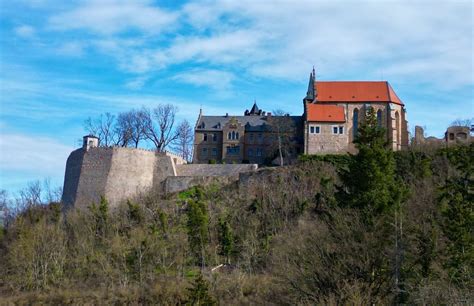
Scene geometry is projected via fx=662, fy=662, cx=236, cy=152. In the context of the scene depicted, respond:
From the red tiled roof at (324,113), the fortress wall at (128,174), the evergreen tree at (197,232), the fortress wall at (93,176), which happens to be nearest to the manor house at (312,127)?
the red tiled roof at (324,113)

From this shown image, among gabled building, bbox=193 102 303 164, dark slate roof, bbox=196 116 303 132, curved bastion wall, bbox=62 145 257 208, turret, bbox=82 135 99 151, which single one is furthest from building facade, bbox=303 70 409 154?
turret, bbox=82 135 99 151

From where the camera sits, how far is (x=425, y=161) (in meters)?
45.9

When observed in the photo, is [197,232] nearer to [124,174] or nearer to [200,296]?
[200,296]

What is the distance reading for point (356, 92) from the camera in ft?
215

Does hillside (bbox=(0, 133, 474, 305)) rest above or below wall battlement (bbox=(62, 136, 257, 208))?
below

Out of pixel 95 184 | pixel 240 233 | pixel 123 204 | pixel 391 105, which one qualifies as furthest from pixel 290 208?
pixel 391 105

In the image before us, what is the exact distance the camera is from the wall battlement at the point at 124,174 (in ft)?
181

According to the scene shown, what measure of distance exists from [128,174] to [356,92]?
2436cm

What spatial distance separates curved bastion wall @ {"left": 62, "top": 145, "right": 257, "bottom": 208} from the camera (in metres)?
55.1

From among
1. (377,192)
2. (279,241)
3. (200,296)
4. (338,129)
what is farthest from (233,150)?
(377,192)

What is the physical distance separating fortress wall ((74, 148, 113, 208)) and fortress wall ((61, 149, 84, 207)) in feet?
1.45

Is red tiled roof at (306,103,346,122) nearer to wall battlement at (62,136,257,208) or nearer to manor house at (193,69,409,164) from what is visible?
manor house at (193,69,409,164)

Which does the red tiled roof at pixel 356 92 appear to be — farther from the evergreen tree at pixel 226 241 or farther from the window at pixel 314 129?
the evergreen tree at pixel 226 241

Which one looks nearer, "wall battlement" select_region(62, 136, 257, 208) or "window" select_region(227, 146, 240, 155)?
"wall battlement" select_region(62, 136, 257, 208)
